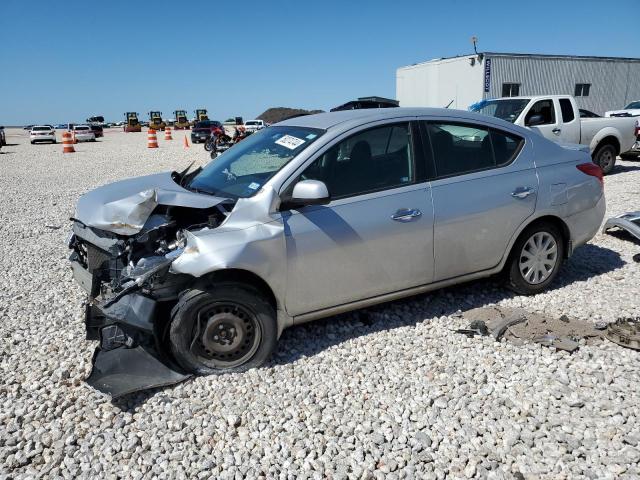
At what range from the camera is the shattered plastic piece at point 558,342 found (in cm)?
389

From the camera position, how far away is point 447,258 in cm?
434

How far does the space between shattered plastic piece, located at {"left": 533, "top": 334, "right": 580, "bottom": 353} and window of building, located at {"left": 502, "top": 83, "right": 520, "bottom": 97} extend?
76.9 feet

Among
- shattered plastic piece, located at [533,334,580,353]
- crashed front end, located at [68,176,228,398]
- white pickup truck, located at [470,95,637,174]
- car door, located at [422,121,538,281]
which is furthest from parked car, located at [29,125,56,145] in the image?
shattered plastic piece, located at [533,334,580,353]

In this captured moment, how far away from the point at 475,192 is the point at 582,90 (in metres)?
27.6

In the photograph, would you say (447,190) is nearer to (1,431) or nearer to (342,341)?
(342,341)

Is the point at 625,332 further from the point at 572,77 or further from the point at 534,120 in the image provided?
the point at 572,77

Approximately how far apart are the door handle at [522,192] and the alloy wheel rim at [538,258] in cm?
42

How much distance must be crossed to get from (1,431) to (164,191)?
1872 millimetres

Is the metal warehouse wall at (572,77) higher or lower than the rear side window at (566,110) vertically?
higher

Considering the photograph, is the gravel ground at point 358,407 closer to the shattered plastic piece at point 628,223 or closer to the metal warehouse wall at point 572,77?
the shattered plastic piece at point 628,223

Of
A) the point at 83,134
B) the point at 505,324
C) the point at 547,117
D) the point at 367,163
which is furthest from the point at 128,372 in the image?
the point at 83,134

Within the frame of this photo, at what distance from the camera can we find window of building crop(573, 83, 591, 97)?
27.5 meters

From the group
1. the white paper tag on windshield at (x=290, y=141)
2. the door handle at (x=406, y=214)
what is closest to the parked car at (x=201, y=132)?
the white paper tag on windshield at (x=290, y=141)

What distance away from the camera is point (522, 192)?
4.56 meters
